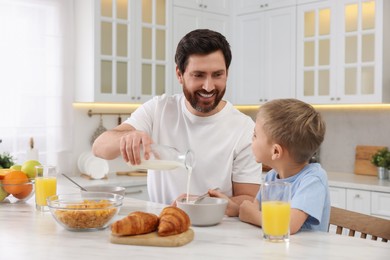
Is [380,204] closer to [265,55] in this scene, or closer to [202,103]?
[265,55]

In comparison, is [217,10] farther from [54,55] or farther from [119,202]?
[119,202]

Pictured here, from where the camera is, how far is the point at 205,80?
222cm

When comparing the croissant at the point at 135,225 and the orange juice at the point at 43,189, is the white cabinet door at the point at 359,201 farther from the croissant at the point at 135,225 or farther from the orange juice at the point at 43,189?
the croissant at the point at 135,225

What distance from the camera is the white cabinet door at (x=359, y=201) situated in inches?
153

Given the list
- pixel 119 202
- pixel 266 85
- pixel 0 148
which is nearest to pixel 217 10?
pixel 266 85

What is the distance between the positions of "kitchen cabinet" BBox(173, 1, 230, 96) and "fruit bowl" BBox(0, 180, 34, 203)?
2.68 metres

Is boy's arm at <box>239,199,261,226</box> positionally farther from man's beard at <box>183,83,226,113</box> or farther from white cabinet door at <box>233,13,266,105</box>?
white cabinet door at <box>233,13,266,105</box>

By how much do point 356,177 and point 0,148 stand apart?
2771 mm

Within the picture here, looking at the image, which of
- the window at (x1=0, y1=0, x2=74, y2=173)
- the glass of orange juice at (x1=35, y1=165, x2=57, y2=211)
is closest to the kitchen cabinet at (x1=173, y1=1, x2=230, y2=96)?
the window at (x1=0, y1=0, x2=74, y2=173)

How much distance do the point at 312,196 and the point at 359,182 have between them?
2.54 metres

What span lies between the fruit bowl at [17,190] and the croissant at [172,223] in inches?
31.5

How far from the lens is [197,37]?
2.24 metres

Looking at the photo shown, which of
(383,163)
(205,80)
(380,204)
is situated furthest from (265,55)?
(205,80)

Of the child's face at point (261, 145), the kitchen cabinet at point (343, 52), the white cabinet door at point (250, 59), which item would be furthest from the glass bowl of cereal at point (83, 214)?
the white cabinet door at point (250, 59)
